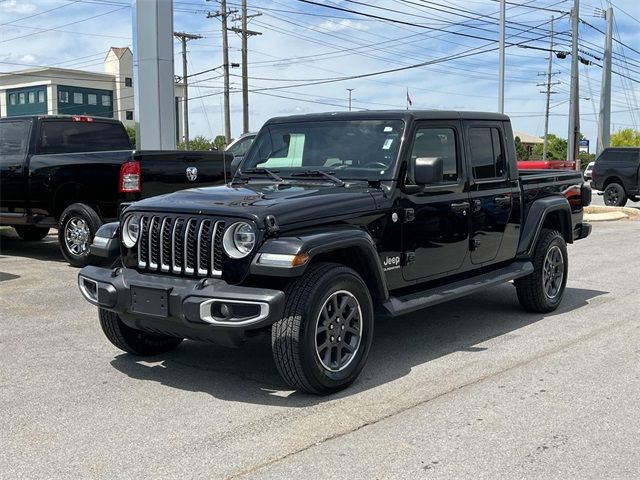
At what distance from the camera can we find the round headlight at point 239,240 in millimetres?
4535

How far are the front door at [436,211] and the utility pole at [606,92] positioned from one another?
110ft

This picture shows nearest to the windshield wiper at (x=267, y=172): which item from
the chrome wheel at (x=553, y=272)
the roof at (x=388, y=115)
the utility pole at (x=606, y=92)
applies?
the roof at (x=388, y=115)

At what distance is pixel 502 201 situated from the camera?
662cm

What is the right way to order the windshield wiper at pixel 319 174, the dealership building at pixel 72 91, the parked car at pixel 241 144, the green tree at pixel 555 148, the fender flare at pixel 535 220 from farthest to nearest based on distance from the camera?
the green tree at pixel 555 148 < the dealership building at pixel 72 91 < the parked car at pixel 241 144 < the fender flare at pixel 535 220 < the windshield wiper at pixel 319 174

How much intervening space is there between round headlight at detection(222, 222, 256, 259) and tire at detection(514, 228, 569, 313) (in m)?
3.43

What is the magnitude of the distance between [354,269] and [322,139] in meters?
1.28

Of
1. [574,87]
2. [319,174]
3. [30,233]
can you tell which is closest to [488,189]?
[319,174]

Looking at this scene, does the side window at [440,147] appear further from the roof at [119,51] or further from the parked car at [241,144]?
the roof at [119,51]

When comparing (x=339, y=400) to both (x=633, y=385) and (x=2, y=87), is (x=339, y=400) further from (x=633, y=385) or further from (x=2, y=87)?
(x=2, y=87)

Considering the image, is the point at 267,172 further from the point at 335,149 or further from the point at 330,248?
the point at 330,248

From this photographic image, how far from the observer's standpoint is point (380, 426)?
4.24 m

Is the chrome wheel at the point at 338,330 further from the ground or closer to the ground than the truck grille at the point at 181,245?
closer to the ground

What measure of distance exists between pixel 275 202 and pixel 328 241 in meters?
0.44

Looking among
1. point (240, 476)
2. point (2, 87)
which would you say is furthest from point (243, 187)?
point (2, 87)
